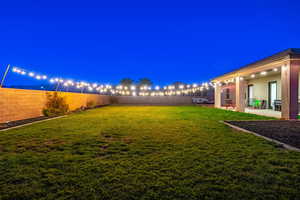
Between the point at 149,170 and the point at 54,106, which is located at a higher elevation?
A: the point at 54,106

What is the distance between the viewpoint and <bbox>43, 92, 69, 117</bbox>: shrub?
7734mm

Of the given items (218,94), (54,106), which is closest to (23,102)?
(54,106)

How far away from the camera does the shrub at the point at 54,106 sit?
7.73m

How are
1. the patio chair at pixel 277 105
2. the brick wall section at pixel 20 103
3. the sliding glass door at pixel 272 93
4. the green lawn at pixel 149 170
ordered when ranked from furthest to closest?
the sliding glass door at pixel 272 93 → the patio chair at pixel 277 105 → the brick wall section at pixel 20 103 → the green lawn at pixel 149 170

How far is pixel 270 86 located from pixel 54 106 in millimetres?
13636

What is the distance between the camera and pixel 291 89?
6188mm

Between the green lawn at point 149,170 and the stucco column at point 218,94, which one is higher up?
the stucco column at point 218,94

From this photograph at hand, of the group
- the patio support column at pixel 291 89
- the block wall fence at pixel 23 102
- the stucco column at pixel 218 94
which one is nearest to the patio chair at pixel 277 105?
the patio support column at pixel 291 89

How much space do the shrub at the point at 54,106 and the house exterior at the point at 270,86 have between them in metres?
10.4

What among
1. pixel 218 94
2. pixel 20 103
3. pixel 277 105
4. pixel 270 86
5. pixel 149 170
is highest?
pixel 270 86

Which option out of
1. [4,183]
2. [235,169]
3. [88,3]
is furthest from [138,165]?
[88,3]

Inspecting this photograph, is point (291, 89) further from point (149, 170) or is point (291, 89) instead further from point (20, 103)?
point (20, 103)

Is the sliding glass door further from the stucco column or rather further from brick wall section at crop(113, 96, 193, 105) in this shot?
brick wall section at crop(113, 96, 193, 105)

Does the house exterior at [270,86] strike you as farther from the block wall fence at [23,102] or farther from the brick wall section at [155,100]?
the block wall fence at [23,102]
